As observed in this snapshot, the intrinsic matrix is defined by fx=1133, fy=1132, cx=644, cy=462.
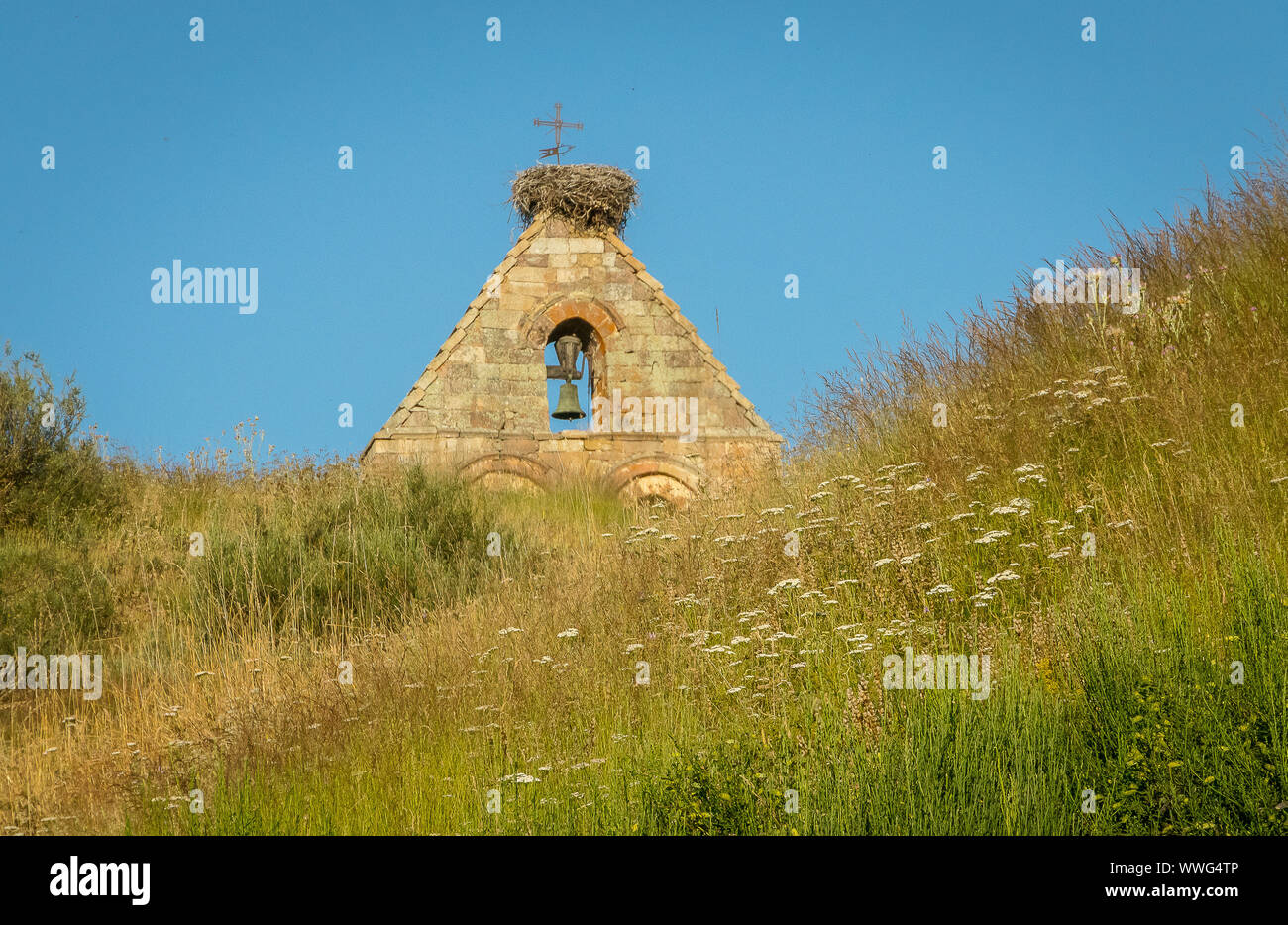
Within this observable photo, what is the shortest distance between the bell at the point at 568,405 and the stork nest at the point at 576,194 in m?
2.93

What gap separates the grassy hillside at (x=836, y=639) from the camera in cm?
461

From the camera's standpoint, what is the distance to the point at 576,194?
1920 centimetres

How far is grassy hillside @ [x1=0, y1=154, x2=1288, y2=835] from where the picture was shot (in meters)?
4.61

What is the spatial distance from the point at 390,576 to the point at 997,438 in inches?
215

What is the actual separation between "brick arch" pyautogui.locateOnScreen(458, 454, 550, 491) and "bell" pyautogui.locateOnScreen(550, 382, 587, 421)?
1027 millimetres

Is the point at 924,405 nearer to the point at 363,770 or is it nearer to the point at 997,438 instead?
the point at 997,438

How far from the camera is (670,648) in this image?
6738mm

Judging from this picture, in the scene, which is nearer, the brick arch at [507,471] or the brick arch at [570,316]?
the brick arch at [507,471]

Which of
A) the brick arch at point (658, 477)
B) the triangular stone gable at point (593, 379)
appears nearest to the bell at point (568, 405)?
the triangular stone gable at point (593, 379)

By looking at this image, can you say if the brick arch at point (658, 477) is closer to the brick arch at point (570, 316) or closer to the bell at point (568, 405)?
the bell at point (568, 405)

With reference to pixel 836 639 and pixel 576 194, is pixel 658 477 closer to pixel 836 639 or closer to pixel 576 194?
pixel 576 194

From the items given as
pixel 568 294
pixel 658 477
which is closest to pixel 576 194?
pixel 568 294
